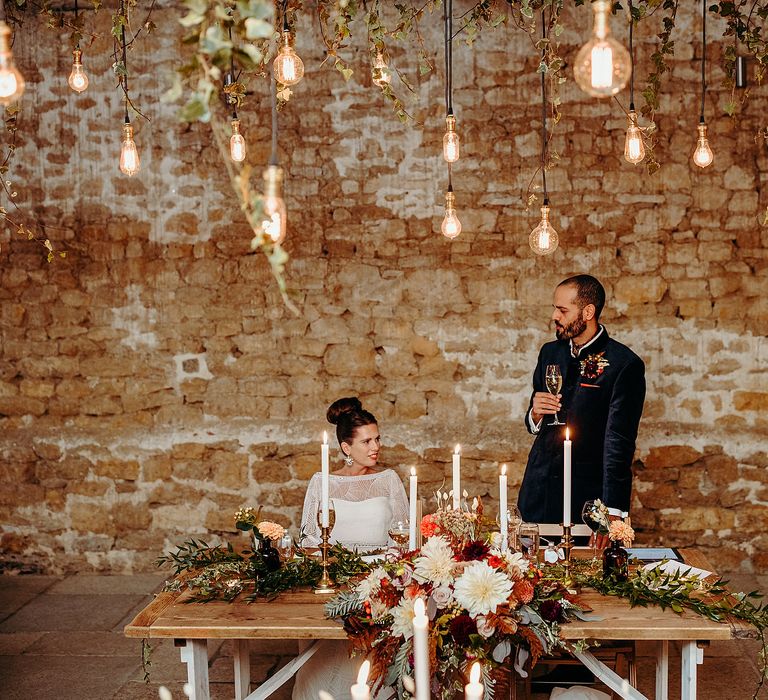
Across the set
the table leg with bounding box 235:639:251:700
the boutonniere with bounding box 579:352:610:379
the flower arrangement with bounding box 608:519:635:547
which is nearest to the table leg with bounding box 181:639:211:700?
the table leg with bounding box 235:639:251:700

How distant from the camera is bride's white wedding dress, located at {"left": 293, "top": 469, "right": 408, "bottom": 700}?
322 centimetres

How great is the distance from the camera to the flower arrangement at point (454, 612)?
94.1 inches

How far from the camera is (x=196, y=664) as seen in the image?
2811 mm

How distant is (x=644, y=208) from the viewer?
521 centimetres

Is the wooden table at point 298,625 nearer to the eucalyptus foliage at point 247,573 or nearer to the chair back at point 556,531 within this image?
the eucalyptus foliage at point 247,573

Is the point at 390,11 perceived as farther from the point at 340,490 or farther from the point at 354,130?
the point at 340,490

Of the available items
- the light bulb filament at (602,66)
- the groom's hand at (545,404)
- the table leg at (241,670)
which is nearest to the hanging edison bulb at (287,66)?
the light bulb filament at (602,66)

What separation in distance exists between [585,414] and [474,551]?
1.62 meters

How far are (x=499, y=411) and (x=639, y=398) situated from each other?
150 centimetres

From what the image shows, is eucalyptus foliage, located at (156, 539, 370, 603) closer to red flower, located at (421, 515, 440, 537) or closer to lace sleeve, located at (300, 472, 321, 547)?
lace sleeve, located at (300, 472, 321, 547)

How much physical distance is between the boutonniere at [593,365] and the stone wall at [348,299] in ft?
4.07

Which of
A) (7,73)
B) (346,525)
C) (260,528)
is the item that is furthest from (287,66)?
(346,525)

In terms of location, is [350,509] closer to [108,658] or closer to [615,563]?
[615,563]

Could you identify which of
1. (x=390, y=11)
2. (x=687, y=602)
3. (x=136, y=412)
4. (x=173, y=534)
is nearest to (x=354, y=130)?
(x=390, y=11)
